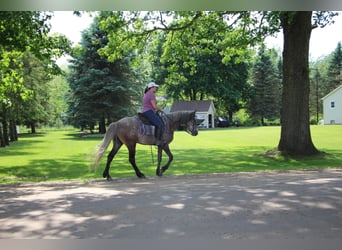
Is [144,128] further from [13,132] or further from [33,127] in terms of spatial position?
[13,132]

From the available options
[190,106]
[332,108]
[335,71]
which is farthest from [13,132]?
[335,71]

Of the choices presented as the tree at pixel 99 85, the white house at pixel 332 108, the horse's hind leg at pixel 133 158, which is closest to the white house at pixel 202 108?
the horse's hind leg at pixel 133 158

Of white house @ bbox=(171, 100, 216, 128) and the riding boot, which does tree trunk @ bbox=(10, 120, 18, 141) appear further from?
the riding boot

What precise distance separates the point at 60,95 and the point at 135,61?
696 centimetres

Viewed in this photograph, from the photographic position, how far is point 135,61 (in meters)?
11.0

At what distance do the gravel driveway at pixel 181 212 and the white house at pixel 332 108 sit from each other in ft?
24.6

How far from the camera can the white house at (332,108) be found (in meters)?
12.3

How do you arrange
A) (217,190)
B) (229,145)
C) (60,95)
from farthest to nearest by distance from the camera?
(60,95), (229,145), (217,190)

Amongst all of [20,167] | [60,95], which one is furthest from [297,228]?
[60,95]

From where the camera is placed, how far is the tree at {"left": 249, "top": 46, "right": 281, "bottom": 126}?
12608mm

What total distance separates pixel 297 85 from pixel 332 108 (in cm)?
370

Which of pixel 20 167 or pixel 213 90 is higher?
pixel 213 90
